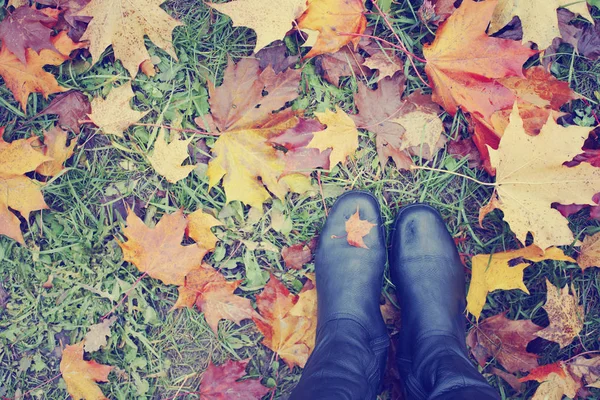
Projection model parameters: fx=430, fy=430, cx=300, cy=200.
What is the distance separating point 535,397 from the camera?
151 cm

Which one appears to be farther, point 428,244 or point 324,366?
point 428,244

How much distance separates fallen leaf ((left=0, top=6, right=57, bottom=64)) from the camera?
147 cm

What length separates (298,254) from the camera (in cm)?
163

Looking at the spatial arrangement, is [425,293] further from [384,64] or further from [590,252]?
[384,64]

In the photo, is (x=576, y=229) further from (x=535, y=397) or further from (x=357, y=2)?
(x=357, y=2)

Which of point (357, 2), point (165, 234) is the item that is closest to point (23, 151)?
point (165, 234)

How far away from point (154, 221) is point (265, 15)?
844 millimetres

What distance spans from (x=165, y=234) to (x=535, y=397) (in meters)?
1.42

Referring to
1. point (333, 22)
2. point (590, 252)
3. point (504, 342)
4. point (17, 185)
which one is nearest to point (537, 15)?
point (333, 22)

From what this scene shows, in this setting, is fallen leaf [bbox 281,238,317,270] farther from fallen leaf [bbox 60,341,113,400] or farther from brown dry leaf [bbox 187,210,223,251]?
fallen leaf [bbox 60,341,113,400]

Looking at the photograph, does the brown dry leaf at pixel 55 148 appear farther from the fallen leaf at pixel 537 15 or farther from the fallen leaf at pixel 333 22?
the fallen leaf at pixel 537 15

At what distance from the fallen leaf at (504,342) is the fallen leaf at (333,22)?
1.12 meters

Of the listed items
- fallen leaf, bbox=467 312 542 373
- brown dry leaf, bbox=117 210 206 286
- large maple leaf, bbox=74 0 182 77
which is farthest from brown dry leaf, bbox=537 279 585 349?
large maple leaf, bbox=74 0 182 77

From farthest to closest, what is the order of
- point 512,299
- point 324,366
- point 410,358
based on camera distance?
point 512,299 → point 410,358 → point 324,366
